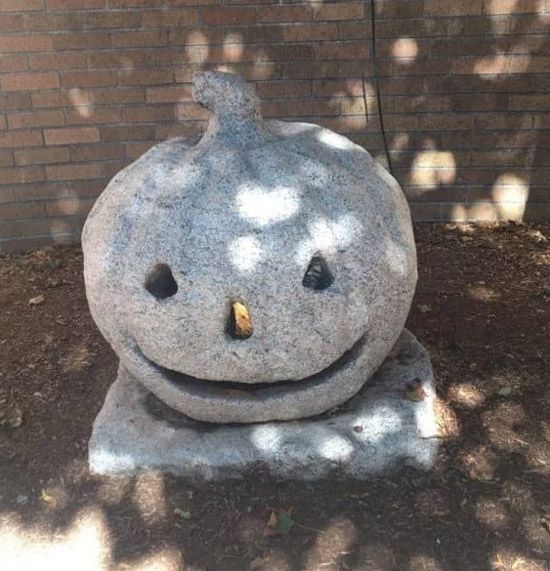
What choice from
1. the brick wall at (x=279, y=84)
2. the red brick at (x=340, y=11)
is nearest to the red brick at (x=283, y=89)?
the brick wall at (x=279, y=84)

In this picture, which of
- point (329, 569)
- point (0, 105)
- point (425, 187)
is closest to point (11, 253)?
point (0, 105)

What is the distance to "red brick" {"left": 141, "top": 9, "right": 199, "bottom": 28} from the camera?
17.7 feet

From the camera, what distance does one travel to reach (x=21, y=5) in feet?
17.5

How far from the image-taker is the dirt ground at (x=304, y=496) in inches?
120

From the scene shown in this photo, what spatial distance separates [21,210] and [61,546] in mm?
3322

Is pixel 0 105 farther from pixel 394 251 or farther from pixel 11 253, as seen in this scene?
pixel 394 251

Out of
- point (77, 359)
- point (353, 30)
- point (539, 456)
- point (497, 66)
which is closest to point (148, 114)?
point (353, 30)

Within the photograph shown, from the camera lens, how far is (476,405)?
3803 millimetres

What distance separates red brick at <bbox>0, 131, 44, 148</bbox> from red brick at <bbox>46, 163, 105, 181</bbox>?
0.20 metres

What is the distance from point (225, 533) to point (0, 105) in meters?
3.72

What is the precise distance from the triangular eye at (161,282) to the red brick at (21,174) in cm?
303

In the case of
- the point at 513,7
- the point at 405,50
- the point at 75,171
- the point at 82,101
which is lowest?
the point at 75,171

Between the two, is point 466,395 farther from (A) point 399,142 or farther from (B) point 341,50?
(B) point 341,50

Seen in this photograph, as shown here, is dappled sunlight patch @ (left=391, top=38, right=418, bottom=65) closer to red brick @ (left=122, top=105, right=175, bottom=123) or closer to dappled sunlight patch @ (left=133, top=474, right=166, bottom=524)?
red brick @ (left=122, top=105, right=175, bottom=123)
